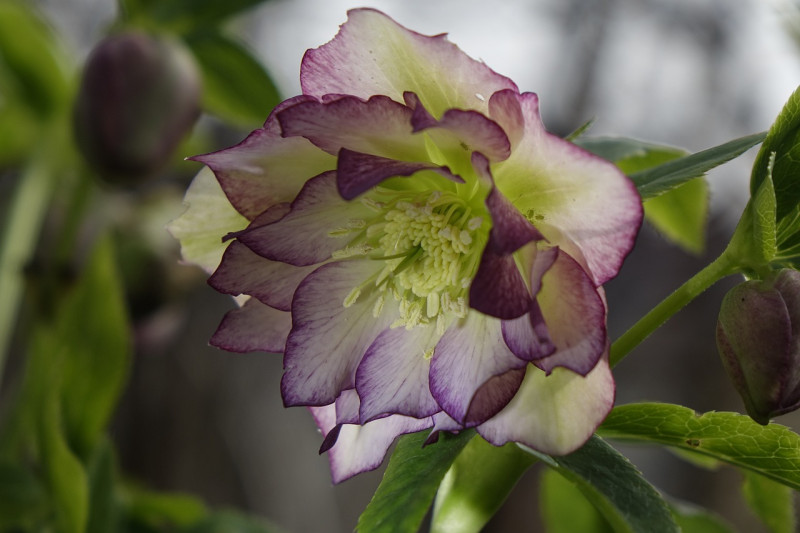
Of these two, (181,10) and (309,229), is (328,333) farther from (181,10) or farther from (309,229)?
(181,10)

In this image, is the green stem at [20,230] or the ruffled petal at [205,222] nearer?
the ruffled petal at [205,222]

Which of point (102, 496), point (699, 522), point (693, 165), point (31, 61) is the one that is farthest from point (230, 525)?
point (31, 61)

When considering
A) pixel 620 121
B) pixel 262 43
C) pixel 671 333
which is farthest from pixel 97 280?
pixel 620 121

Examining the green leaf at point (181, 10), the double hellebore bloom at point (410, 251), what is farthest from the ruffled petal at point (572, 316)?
the green leaf at point (181, 10)

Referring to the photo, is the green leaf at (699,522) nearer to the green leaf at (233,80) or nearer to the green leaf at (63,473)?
the green leaf at (63,473)

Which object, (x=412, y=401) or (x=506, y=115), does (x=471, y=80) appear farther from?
(x=412, y=401)

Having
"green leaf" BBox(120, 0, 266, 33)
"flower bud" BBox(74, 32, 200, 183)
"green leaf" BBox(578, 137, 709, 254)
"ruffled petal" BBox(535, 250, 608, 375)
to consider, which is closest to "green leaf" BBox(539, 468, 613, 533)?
"green leaf" BBox(578, 137, 709, 254)

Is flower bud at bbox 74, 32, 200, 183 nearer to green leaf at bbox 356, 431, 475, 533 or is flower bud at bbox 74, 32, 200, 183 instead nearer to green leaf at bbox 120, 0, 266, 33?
green leaf at bbox 120, 0, 266, 33
